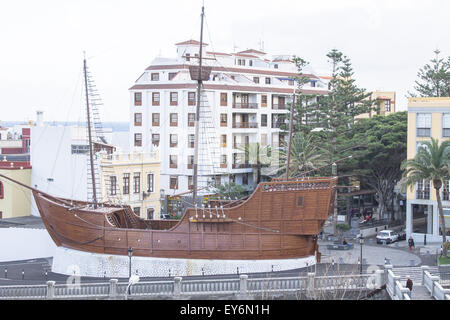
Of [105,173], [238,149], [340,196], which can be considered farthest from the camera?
[238,149]

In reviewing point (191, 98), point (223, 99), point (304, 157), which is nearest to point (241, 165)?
point (223, 99)

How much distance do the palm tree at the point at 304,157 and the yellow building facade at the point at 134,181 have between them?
333 inches

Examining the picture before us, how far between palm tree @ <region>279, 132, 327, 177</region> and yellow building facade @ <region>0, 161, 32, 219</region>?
54.1 ft

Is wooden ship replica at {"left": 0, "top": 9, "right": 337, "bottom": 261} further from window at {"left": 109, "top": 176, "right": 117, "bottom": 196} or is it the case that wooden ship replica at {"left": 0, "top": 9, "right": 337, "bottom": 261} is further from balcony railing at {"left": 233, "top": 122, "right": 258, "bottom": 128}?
balcony railing at {"left": 233, "top": 122, "right": 258, "bottom": 128}

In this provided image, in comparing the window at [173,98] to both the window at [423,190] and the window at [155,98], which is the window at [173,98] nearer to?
the window at [155,98]

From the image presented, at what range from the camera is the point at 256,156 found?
53750 mm

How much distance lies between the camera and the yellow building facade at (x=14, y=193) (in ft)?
149

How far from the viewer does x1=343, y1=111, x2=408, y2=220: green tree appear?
48.2 meters

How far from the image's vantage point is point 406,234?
43.1 meters

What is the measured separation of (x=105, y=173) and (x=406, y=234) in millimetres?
18066
